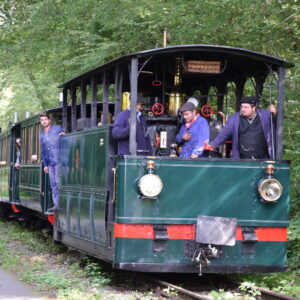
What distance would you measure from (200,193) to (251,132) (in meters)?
1.04

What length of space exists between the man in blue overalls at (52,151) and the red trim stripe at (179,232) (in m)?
4.03

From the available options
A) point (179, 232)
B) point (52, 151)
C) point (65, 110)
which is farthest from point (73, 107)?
point (179, 232)

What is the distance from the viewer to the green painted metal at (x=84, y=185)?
28.8ft

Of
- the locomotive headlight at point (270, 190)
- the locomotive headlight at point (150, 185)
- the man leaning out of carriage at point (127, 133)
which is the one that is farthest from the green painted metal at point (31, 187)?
the locomotive headlight at point (270, 190)

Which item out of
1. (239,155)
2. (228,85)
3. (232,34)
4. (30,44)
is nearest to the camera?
(239,155)

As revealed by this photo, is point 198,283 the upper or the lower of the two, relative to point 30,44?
lower

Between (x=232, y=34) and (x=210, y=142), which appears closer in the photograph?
(x=210, y=142)

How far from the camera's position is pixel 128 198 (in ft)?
26.0

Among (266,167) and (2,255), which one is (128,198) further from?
(2,255)

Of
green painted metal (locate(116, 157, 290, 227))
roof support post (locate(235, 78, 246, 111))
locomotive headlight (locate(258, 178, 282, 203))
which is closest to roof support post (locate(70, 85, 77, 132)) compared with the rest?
roof support post (locate(235, 78, 246, 111))

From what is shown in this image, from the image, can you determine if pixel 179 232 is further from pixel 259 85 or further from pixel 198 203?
pixel 259 85

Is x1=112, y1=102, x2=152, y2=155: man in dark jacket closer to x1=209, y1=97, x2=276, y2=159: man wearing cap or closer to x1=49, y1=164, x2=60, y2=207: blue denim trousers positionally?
x1=209, y1=97, x2=276, y2=159: man wearing cap

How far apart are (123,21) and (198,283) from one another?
8.56 metres

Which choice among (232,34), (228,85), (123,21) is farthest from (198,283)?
(123,21)
